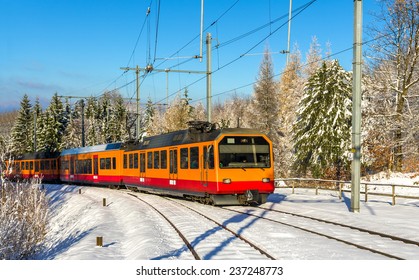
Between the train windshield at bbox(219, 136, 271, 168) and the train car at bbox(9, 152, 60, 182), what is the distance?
30875 mm

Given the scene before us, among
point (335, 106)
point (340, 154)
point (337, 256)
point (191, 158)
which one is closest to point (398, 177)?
point (340, 154)

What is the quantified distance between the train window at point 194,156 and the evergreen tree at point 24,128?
2576 inches

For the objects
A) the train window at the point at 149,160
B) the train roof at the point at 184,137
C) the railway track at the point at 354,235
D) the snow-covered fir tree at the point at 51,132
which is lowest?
the railway track at the point at 354,235

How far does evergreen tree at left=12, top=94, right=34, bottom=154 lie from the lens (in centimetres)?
7838

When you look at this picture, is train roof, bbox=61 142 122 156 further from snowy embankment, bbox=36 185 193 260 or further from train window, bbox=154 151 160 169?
snowy embankment, bbox=36 185 193 260

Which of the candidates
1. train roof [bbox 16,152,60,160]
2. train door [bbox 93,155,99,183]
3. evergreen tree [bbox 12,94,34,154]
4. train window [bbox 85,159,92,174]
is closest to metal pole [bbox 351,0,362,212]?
train door [bbox 93,155,99,183]

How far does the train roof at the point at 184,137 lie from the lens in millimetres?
16925

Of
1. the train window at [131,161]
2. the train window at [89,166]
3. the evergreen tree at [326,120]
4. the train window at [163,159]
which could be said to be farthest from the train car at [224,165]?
the evergreen tree at [326,120]

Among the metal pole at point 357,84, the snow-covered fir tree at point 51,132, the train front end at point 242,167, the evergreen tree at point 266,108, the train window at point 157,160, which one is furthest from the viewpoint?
the snow-covered fir tree at point 51,132

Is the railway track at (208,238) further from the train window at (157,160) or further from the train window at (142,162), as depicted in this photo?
the train window at (142,162)

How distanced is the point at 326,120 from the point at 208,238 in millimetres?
26893

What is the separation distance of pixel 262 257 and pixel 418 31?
2383 cm

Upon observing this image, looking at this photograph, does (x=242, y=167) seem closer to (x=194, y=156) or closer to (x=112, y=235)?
(x=194, y=156)

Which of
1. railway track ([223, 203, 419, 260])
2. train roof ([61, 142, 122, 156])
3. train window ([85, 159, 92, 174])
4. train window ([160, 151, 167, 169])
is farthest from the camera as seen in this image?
train window ([85, 159, 92, 174])
